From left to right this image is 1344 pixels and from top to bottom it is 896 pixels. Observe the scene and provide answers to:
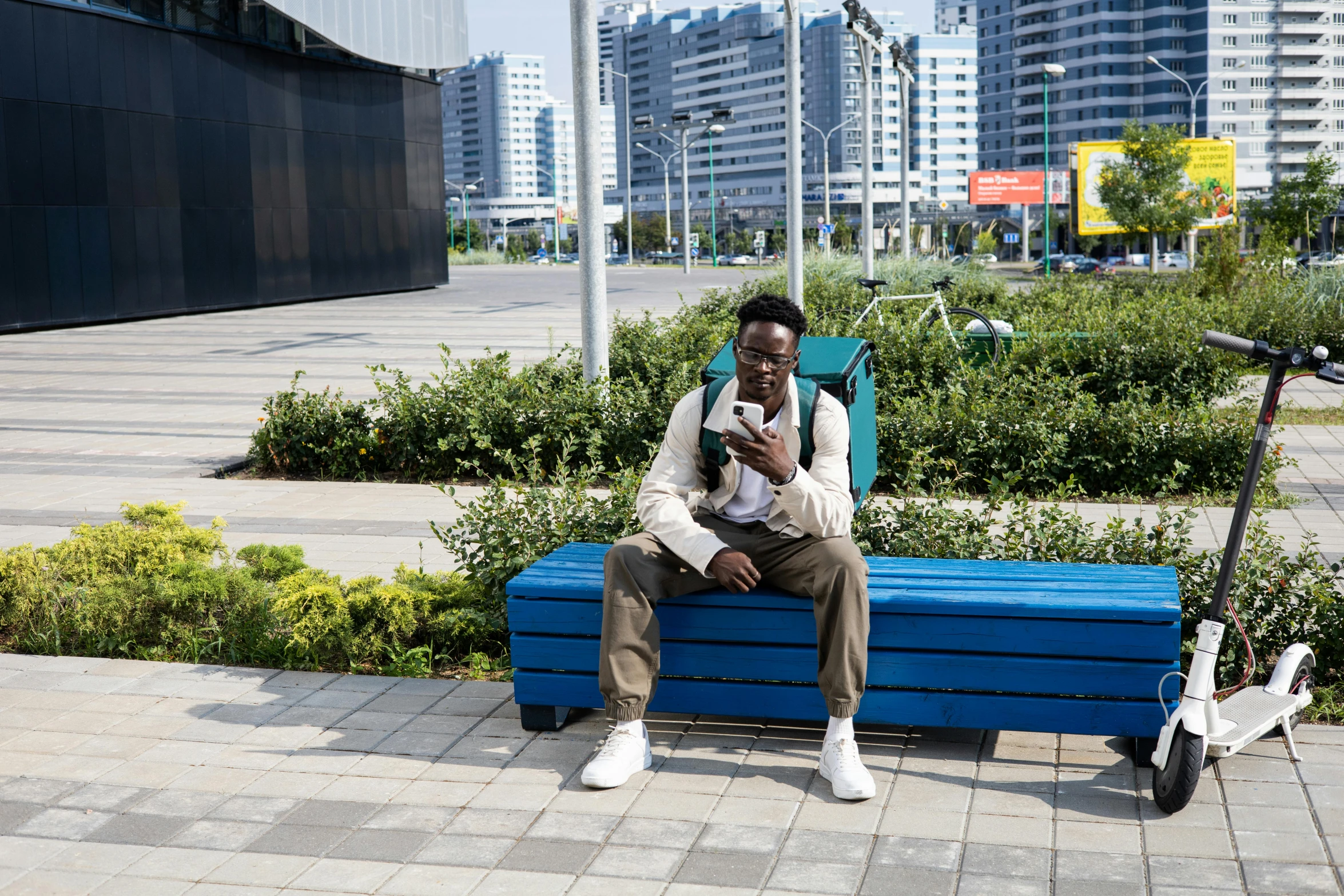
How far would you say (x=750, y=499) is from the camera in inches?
165

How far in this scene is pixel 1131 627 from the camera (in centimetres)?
377

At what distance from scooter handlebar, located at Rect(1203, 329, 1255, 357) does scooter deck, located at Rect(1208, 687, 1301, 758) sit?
106cm

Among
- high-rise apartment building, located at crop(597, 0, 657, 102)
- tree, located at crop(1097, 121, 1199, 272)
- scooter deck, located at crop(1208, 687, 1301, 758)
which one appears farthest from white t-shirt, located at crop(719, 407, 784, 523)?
high-rise apartment building, located at crop(597, 0, 657, 102)

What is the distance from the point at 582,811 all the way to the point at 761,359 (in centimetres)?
143

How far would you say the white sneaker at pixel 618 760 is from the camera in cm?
376

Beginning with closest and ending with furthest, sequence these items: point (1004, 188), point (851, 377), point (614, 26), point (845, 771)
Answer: point (845, 771) → point (851, 377) → point (1004, 188) → point (614, 26)

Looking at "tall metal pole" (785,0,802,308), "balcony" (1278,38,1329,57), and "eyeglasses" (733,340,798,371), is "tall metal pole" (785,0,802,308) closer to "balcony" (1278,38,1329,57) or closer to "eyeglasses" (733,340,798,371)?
"eyeglasses" (733,340,798,371)

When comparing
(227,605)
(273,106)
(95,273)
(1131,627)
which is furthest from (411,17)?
(1131,627)

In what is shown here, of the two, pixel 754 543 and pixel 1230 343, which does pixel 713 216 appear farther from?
pixel 1230 343

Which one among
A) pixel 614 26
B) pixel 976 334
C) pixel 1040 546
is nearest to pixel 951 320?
pixel 976 334

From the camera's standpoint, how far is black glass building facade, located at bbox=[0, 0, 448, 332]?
23.0 metres

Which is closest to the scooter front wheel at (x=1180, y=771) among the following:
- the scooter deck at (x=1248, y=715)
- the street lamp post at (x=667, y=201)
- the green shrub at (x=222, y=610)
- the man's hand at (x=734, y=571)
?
the scooter deck at (x=1248, y=715)

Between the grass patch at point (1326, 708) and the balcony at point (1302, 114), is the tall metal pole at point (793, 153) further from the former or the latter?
the balcony at point (1302, 114)

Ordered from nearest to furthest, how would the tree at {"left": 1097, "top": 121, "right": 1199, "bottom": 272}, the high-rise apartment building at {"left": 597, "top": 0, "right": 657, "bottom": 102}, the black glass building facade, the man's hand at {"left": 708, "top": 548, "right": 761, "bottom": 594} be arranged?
the man's hand at {"left": 708, "top": 548, "right": 761, "bottom": 594}
the black glass building facade
the tree at {"left": 1097, "top": 121, "right": 1199, "bottom": 272}
the high-rise apartment building at {"left": 597, "top": 0, "right": 657, "bottom": 102}
